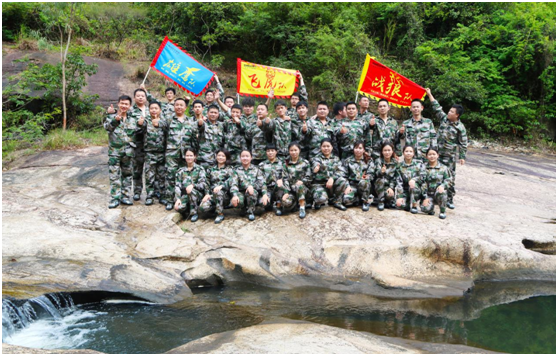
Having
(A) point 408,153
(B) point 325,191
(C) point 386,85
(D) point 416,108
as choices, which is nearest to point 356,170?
(B) point 325,191

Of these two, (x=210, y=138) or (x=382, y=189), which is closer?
(x=382, y=189)

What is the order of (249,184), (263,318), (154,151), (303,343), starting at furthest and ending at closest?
(154,151) < (249,184) < (263,318) < (303,343)

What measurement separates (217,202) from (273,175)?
0.95 m

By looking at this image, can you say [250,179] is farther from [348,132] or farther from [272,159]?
[348,132]

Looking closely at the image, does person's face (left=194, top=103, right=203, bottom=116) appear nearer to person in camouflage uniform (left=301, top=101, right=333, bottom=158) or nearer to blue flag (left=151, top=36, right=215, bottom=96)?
blue flag (left=151, top=36, right=215, bottom=96)

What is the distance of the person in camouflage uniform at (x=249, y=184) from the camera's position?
6219 mm

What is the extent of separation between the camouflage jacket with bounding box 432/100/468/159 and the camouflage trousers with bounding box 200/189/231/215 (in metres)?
3.80

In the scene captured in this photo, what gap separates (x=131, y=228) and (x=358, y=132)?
3.85 m

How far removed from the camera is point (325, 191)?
646cm

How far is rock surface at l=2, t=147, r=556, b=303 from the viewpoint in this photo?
15.8 feet

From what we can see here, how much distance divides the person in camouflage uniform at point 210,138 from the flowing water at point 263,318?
2407mm

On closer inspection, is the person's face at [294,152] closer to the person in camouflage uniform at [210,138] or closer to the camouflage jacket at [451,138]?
the person in camouflage uniform at [210,138]

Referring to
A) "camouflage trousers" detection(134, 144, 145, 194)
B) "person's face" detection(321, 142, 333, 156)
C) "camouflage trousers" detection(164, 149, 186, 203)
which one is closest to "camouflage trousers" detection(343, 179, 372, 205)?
"person's face" detection(321, 142, 333, 156)

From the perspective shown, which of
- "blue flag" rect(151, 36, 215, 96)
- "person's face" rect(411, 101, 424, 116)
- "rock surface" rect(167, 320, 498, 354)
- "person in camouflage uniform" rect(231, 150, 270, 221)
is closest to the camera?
"rock surface" rect(167, 320, 498, 354)
